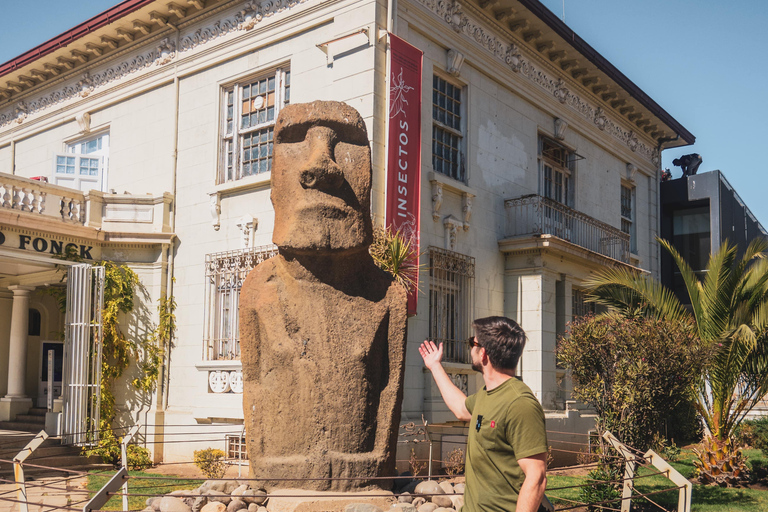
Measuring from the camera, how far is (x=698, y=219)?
2092 centimetres

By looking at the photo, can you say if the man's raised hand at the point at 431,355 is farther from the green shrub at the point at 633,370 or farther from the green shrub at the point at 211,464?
the green shrub at the point at 211,464

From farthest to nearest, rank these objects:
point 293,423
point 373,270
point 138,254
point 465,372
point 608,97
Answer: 1. point 608,97
2. point 138,254
3. point 465,372
4. point 373,270
5. point 293,423

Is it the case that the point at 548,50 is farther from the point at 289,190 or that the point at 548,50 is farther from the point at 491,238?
the point at 289,190

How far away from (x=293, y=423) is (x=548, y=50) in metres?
11.7

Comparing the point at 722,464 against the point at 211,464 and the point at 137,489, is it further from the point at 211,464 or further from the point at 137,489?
the point at 137,489

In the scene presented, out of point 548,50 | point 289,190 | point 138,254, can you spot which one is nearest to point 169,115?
point 138,254

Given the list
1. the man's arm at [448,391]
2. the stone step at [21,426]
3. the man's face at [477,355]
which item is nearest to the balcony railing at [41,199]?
the stone step at [21,426]

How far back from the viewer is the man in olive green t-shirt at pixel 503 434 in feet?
10.5

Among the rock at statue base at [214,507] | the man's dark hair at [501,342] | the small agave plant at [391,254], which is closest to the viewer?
the man's dark hair at [501,342]

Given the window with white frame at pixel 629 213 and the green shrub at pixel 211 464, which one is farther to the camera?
the window with white frame at pixel 629 213

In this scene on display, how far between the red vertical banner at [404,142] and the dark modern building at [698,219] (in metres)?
11.9

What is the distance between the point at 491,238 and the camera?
44.7ft

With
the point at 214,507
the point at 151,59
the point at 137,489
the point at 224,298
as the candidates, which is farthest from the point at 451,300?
the point at 151,59

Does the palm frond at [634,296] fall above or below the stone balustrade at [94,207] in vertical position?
below
